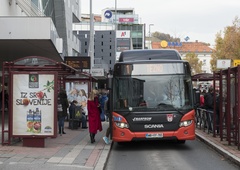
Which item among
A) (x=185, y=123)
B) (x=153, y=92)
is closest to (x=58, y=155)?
(x=153, y=92)

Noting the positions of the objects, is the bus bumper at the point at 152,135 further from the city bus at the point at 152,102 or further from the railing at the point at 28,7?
the railing at the point at 28,7

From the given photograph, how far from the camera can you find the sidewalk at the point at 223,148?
10.2 m

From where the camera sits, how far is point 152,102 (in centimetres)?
1241

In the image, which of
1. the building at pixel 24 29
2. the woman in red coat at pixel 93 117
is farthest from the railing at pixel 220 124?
→ the building at pixel 24 29

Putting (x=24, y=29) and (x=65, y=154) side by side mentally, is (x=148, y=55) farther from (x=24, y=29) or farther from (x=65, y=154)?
(x=24, y=29)

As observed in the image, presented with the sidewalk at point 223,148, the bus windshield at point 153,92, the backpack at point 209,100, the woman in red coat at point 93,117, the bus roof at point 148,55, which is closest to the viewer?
the sidewalk at point 223,148

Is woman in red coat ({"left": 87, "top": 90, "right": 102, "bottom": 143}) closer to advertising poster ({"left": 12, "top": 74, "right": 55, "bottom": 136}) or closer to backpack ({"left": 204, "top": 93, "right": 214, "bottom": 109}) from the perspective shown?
advertising poster ({"left": 12, "top": 74, "right": 55, "bottom": 136})

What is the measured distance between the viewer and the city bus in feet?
40.4

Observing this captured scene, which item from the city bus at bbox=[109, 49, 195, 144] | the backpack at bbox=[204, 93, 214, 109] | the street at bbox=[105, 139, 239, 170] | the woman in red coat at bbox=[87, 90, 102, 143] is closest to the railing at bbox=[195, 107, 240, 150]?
the backpack at bbox=[204, 93, 214, 109]

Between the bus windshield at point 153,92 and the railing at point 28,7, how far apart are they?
14590 mm

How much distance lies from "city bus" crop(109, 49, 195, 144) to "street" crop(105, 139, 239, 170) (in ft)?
1.62

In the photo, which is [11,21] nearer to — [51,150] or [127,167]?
[51,150]

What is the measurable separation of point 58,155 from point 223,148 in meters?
4.78

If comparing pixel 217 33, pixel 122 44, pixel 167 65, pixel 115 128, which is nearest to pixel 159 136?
pixel 115 128
